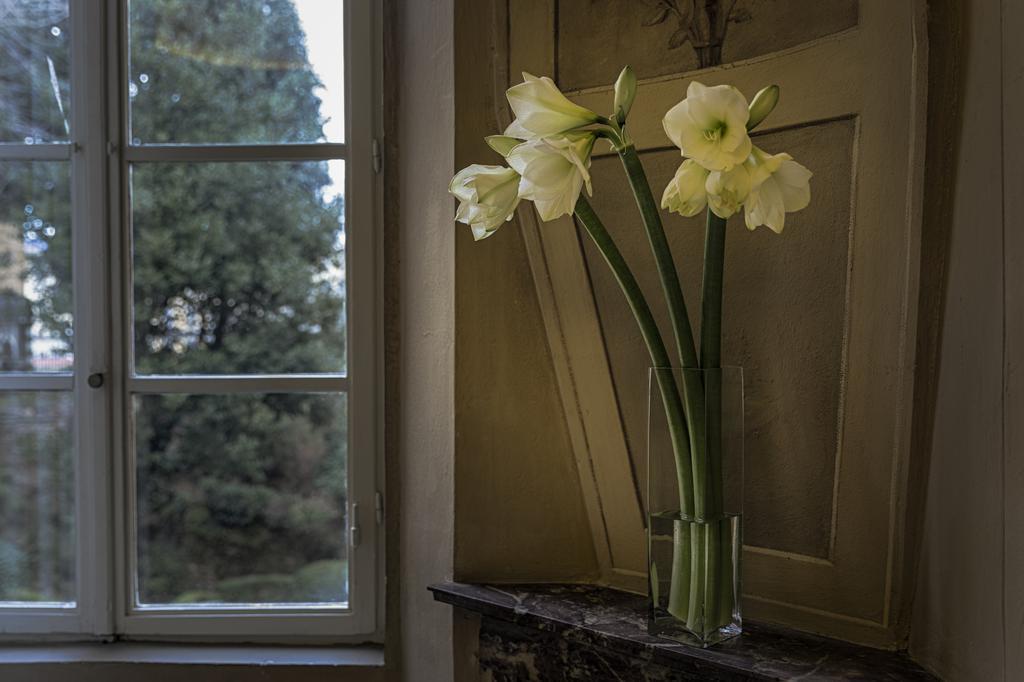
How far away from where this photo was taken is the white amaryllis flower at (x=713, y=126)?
2.91 feet

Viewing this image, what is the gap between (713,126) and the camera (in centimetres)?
90

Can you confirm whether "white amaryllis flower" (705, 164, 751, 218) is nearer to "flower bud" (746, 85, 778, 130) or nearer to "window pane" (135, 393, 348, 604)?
"flower bud" (746, 85, 778, 130)

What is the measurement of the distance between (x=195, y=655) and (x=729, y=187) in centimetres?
140

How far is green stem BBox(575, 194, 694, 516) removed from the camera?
1.11m

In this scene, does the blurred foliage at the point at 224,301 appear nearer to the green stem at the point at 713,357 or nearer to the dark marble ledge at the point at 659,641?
the dark marble ledge at the point at 659,641

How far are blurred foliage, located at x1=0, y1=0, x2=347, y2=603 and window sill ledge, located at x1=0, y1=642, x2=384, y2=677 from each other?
0.11 m

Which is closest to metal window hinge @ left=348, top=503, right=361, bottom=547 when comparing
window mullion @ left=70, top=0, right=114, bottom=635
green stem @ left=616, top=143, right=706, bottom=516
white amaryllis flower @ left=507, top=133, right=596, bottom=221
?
window mullion @ left=70, top=0, right=114, bottom=635

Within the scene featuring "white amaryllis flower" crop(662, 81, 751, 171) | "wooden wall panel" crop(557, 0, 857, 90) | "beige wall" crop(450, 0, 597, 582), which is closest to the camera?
"white amaryllis flower" crop(662, 81, 751, 171)

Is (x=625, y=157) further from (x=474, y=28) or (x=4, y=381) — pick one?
(x=4, y=381)

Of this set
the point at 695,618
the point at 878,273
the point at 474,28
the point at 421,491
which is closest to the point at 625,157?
the point at 878,273

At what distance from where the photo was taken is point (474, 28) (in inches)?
55.6

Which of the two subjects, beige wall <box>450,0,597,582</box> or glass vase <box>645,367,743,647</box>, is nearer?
glass vase <box>645,367,743,647</box>

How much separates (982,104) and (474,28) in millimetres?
812

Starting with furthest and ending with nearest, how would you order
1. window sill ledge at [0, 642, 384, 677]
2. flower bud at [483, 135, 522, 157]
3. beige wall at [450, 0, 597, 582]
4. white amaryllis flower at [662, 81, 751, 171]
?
1. window sill ledge at [0, 642, 384, 677]
2. beige wall at [450, 0, 597, 582]
3. flower bud at [483, 135, 522, 157]
4. white amaryllis flower at [662, 81, 751, 171]
